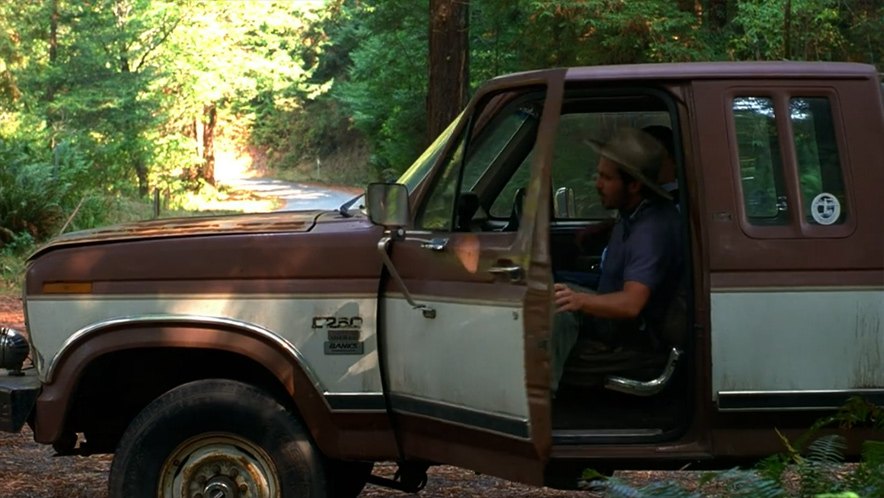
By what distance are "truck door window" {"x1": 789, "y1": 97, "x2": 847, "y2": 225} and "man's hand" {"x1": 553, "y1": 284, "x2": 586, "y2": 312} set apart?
2.83 ft

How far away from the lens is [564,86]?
4559mm

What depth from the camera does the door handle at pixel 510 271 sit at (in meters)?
4.29

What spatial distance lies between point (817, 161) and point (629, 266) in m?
0.77

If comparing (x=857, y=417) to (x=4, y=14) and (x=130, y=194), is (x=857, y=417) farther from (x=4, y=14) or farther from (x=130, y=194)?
(x=130, y=194)

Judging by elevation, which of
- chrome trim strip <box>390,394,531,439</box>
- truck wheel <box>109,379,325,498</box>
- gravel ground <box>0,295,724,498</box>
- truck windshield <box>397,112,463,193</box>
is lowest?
gravel ground <box>0,295,724,498</box>

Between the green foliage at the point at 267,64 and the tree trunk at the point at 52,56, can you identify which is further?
the tree trunk at the point at 52,56

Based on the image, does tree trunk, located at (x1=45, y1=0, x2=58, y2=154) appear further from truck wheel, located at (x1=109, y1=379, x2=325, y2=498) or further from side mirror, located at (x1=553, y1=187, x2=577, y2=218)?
truck wheel, located at (x1=109, y1=379, x2=325, y2=498)

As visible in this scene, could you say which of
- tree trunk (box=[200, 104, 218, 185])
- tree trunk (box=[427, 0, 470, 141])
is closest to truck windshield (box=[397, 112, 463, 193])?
tree trunk (box=[427, 0, 470, 141])

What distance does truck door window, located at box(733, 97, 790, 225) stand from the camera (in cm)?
458

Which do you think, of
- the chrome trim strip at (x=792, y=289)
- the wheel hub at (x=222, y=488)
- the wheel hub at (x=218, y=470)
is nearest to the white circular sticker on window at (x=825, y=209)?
the chrome trim strip at (x=792, y=289)

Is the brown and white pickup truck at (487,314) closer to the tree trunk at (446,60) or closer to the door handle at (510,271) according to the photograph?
the door handle at (510,271)

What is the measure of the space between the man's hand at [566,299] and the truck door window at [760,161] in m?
0.68

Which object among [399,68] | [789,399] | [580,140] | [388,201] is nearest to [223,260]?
[388,201]

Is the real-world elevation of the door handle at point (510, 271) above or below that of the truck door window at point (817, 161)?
below
